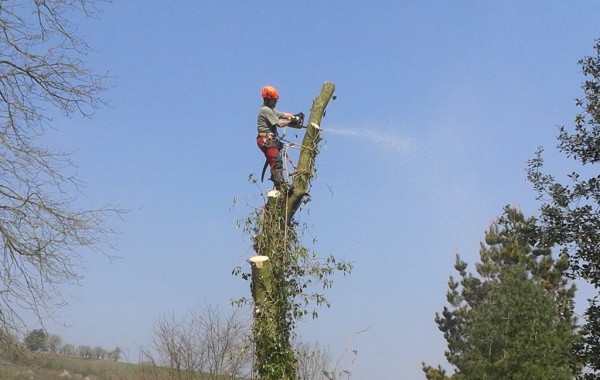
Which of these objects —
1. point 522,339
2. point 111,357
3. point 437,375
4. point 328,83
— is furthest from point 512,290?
point 328,83

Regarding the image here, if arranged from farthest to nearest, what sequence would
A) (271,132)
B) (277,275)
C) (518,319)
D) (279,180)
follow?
(518,319) < (271,132) < (279,180) < (277,275)

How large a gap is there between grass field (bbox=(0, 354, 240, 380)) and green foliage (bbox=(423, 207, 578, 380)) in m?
8.94

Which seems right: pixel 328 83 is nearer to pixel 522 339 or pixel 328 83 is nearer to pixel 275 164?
pixel 275 164

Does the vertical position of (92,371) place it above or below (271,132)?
below

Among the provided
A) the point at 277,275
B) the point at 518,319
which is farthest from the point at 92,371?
the point at 277,275

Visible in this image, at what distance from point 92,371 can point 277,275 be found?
1663cm

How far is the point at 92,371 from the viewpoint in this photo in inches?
840

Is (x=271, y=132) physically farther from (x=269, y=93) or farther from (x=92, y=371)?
(x=92, y=371)

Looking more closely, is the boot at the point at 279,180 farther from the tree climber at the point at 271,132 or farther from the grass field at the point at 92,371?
the grass field at the point at 92,371

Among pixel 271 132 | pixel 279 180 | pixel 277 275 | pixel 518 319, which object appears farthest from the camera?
pixel 518 319

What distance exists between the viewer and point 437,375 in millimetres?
27672

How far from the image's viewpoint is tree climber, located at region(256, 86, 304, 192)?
276 inches

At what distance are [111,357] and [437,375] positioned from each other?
13455 millimetres

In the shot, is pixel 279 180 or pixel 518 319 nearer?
pixel 279 180
